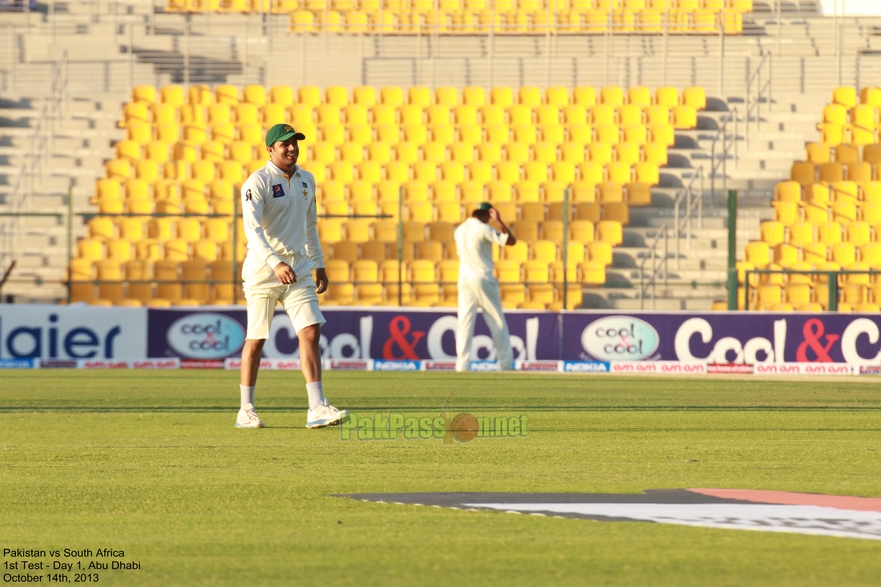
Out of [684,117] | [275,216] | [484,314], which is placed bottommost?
[484,314]

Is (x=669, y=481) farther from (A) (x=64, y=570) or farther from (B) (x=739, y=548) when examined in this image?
(A) (x=64, y=570)

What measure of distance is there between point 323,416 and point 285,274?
96 centimetres

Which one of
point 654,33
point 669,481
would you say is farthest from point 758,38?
point 669,481

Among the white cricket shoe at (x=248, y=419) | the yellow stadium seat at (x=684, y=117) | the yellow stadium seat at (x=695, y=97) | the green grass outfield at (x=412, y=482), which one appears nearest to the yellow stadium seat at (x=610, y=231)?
the yellow stadium seat at (x=684, y=117)

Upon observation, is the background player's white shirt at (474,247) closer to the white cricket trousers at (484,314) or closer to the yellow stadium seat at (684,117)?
the white cricket trousers at (484,314)

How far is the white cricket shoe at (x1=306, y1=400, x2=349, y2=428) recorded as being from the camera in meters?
8.30

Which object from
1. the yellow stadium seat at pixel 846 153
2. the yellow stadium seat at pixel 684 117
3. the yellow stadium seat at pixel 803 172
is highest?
the yellow stadium seat at pixel 684 117

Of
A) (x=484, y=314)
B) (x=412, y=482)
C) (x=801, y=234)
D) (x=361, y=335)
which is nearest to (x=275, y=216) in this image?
(x=412, y=482)

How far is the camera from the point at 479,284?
16016mm

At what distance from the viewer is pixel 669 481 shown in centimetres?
584

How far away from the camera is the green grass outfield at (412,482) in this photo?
3945 mm

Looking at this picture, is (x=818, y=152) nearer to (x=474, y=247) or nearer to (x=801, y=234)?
(x=801, y=234)

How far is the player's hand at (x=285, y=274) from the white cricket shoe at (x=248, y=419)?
3.16 ft

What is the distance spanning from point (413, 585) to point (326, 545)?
686 millimetres
